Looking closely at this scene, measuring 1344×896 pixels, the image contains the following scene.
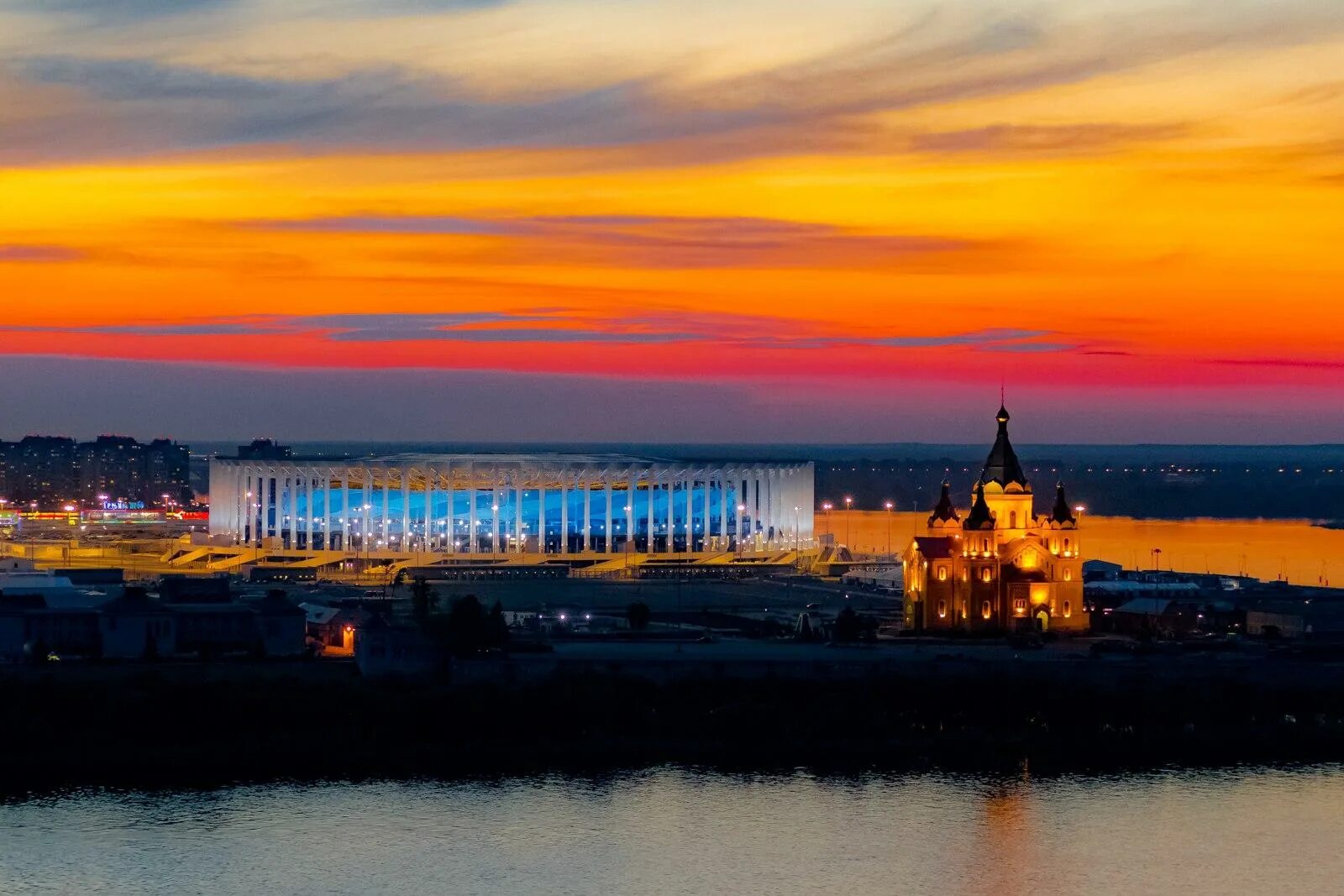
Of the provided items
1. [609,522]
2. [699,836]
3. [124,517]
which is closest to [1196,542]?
[609,522]

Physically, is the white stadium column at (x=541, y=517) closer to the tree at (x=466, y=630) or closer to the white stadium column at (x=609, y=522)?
the white stadium column at (x=609, y=522)

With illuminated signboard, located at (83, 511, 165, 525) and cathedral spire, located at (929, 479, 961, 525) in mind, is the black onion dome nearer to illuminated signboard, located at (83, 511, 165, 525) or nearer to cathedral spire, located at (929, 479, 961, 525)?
cathedral spire, located at (929, 479, 961, 525)

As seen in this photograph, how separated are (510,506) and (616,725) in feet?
128

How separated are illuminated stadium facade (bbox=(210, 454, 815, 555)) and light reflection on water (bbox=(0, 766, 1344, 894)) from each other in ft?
132

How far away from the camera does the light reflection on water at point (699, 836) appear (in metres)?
25.4

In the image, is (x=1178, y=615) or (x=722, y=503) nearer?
(x=1178, y=615)

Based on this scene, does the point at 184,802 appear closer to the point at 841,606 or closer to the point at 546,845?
the point at 546,845

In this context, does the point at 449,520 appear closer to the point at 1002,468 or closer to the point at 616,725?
the point at 1002,468

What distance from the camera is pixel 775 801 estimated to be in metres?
29.3

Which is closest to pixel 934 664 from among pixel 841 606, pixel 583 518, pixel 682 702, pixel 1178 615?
pixel 682 702

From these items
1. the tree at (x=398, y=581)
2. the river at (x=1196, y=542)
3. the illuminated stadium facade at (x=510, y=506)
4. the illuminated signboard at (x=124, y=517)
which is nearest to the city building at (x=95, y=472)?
the illuminated signboard at (x=124, y=517)

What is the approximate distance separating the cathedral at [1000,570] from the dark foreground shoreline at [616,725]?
531cm

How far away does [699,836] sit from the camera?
27469 millimetres

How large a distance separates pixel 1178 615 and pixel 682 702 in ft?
39.1
